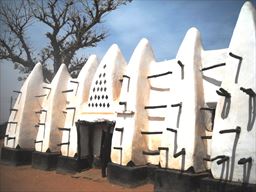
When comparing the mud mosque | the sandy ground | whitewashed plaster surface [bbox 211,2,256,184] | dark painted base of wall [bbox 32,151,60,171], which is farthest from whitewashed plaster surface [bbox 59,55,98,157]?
whitewashed plaster surface [bbox 211,2,256,184]

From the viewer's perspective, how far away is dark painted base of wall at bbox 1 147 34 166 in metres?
15.3

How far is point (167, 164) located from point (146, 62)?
413 centimetres

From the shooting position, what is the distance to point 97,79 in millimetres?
13656

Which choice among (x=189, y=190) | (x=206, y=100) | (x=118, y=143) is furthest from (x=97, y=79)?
(x=189, y=190)

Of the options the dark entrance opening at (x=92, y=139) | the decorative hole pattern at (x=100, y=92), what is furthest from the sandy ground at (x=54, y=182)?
the decorative hole pattern at (x=100, y=92)

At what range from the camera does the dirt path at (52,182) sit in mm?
10320

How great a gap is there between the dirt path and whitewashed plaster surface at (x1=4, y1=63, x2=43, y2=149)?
81.0 inches

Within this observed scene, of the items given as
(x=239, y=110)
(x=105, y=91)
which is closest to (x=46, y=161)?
(x=105, y=91)

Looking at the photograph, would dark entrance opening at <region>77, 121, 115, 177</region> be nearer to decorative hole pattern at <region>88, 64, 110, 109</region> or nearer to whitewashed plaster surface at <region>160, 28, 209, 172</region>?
decorative hole pattern at <region>88, 64, 110, 109</region>

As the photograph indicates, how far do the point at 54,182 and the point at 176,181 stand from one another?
477 cm

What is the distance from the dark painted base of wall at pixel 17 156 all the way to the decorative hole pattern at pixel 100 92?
4.43 metres

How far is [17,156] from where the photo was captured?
15.3 metres

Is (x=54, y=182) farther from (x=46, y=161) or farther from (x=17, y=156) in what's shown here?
(x=17, y=156)

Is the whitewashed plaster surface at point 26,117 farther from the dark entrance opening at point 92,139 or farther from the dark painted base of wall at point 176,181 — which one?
the dark painted base of wall at point 176,181
